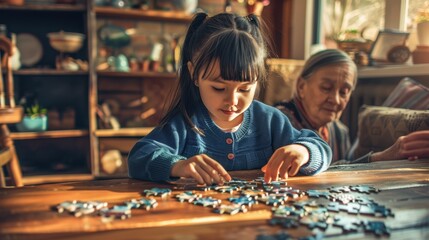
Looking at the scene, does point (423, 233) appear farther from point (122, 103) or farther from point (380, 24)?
point (122, 103)

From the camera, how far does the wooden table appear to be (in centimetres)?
70

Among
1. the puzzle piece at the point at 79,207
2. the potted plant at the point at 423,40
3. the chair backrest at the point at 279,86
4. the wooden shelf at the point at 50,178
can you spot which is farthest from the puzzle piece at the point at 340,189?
the wooden shelf at the point at 50,178

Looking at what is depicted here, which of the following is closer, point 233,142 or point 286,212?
point 286,212

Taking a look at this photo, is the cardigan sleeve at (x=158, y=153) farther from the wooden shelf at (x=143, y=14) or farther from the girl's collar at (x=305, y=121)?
the wooden shelf at (x=143, y=14)

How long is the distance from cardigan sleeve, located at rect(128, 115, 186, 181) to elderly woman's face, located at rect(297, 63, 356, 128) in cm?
97

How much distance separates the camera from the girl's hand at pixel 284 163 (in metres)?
1.13

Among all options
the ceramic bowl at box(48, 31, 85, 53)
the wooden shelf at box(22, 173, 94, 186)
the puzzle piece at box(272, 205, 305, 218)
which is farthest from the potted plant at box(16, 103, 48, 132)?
the puzzle piece at box(272, 205, 305, 218)

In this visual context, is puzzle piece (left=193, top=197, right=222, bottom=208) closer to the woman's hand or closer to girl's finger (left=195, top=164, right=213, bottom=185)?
girl's finger (left=195, top=164, right=213, bottom=185)

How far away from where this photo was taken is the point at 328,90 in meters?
2.11

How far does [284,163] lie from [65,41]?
10.3ft

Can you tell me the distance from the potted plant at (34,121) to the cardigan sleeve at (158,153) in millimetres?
2713

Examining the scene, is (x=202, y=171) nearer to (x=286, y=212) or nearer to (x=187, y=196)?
(x=187, y=196)

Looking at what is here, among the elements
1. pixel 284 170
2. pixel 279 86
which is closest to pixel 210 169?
pixel 284 170

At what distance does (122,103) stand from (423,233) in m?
3.85
